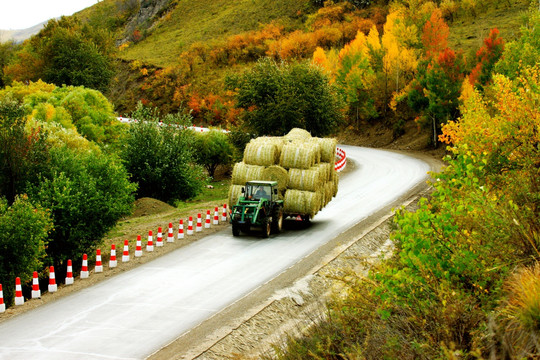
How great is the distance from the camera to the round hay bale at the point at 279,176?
23859mm

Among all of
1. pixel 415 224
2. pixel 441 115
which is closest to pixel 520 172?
pixel 415 224

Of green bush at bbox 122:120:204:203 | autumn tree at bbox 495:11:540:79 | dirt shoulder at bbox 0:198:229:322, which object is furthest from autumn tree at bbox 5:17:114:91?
autumn tree at bbox 495:11:540:79

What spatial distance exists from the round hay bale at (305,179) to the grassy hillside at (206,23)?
8603 centimetres

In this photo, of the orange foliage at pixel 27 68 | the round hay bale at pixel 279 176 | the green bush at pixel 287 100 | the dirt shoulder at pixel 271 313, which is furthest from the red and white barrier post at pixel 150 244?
the orange foliage at pixel 27 68

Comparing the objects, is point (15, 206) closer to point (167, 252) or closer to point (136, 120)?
point (167, 252)

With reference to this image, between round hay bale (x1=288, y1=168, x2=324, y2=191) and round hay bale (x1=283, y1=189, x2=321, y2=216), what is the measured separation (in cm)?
20

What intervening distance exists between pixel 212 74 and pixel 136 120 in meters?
58.1

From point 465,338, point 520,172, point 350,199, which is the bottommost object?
point 350,199

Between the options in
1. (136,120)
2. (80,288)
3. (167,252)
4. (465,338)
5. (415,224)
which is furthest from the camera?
(136,120)

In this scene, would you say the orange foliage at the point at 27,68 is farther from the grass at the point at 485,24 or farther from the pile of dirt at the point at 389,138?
the grass at the point at 485,24

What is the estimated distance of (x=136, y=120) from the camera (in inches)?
1578

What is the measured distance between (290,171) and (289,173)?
0.30ft

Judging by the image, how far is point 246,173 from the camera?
24.5 metres

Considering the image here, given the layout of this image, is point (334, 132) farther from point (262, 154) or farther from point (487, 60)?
point (262, 154)
